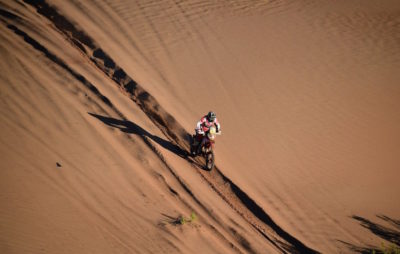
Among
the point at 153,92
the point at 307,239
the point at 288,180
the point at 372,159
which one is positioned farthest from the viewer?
the point at 153,92

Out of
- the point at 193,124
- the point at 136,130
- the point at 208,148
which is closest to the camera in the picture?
the point at 208,148

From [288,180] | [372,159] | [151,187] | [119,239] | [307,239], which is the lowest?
[119,239]

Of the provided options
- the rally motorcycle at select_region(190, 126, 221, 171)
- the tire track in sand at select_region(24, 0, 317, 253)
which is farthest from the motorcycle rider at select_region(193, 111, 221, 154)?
the tire track in sand at select_region(24, 0, 317, 253)

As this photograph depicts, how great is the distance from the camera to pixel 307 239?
7.23 meters

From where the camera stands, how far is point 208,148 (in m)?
8.38

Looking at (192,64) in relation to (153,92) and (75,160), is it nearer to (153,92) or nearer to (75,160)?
(153,92)

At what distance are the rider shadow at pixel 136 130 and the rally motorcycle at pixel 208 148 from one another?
348mm

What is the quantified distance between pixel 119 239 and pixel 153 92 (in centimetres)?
509

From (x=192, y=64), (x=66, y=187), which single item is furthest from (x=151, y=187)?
(x=192, y=64)

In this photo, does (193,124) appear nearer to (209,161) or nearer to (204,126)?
(204,126)

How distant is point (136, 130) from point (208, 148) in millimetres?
1829

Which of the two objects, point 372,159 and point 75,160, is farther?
point 372,159

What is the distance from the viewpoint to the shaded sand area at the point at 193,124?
657 cm

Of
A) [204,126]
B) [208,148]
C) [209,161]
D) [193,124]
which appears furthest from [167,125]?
[209,161]
